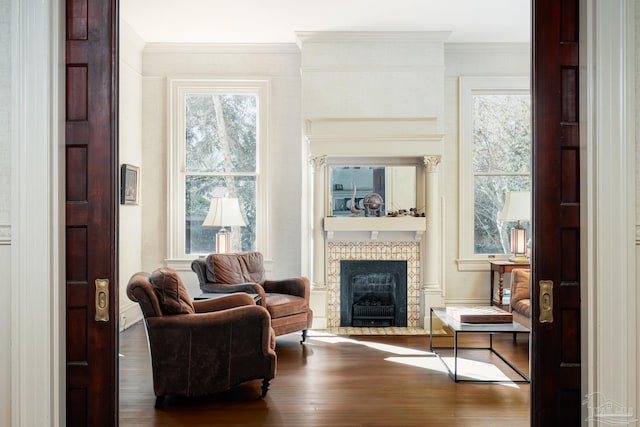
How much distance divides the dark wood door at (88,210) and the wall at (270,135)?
457 centimetres

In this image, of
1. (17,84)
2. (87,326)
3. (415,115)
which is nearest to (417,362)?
(415,115)

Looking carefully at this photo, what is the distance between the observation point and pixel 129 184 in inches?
233

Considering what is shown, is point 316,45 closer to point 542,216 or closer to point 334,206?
point 334,206

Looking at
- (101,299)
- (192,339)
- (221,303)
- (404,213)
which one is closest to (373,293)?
(404,213)

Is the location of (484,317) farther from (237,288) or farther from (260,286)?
(237,288)

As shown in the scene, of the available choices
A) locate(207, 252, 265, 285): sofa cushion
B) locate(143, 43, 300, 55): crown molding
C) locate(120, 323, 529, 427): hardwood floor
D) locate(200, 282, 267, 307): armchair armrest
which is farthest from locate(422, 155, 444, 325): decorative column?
locate(143, 43, 300, 55): crown molding

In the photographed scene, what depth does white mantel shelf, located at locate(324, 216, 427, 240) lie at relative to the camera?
598 cm

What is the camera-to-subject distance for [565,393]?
1835mm

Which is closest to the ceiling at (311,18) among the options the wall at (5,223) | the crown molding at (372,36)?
the crown molding at (372,36)

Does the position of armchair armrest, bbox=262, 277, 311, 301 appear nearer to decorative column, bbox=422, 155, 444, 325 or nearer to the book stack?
decorative column, bbox=422, 155, 444, 325

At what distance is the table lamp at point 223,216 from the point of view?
5.91m

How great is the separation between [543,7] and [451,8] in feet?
12.2

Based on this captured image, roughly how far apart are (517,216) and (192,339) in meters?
3.87

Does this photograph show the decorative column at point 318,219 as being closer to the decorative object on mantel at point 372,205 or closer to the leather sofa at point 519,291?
the decorative object on mantel at point 372,205
